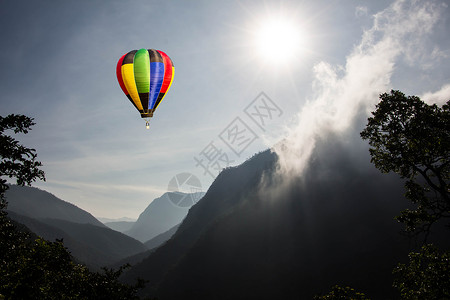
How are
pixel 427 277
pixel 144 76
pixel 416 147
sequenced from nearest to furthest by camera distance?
pixel 427 277
pixel 416 147
pixel 144 76

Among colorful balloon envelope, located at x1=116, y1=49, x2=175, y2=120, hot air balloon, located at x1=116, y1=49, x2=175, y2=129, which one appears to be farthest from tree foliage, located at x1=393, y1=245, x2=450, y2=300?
colorful balloon envelope, located at x1=116, y1=49, x2=175, y2=120

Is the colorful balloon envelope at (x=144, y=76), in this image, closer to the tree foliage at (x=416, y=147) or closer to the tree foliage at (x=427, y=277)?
the tree foliage at (x=416, y=147)

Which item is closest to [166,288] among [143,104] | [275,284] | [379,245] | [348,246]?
[275,284]

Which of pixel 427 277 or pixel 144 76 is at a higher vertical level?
pixel 144 76

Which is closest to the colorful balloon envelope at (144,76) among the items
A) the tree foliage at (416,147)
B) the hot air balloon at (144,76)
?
the hot air balloon at (144,76)

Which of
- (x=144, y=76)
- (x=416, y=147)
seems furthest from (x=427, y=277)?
(x=144, y=76)

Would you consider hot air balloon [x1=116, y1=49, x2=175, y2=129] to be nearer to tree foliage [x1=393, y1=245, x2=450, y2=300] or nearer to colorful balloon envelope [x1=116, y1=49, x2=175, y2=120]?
colorful balloon envelope [x1=116, y1=49, x2=175, y2=120]

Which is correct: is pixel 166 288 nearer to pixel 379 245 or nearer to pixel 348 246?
pixel 348 246

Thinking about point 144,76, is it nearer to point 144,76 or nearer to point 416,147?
point 144,76
